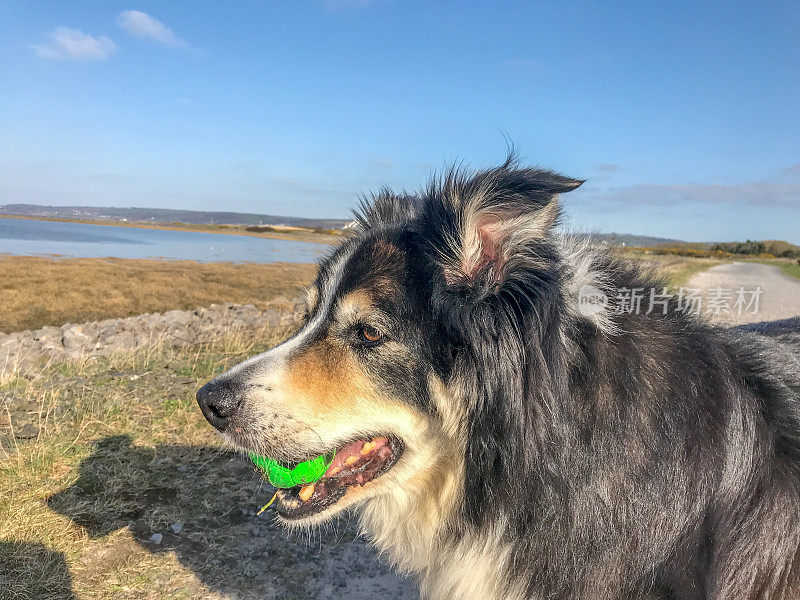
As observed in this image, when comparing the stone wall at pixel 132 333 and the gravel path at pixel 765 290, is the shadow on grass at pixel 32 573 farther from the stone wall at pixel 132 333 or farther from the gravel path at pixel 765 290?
the gravel path at pixel 765 290

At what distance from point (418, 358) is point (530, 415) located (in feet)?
1.95

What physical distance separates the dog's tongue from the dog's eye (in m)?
0.52

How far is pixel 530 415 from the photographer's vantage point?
2330mm

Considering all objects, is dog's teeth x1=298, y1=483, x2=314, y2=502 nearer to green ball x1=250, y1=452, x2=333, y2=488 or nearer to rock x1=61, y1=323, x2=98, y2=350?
green ball x1=250, y1=452, x2=333, y2=488

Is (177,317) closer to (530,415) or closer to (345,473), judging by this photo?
(345,473)

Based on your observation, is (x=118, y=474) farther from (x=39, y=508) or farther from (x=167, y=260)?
(x=167, y=260)

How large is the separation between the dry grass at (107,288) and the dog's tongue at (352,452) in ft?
29.5

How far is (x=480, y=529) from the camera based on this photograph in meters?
2.50

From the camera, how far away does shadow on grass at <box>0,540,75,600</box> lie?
3234 millimetres

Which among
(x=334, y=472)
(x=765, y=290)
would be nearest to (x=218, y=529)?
(x=334, y=472)

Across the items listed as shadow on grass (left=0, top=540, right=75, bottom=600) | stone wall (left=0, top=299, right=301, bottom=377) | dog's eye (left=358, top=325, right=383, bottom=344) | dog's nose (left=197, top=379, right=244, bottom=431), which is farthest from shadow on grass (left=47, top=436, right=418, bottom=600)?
stone wall (left=0, top=299, right=301, bottom=377)

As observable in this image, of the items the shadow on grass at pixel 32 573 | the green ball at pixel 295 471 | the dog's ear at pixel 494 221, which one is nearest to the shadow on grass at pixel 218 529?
the shadow on grass at pixel 32 573

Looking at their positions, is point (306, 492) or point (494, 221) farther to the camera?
point (306, 492)

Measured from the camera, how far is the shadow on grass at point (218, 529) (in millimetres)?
3666
